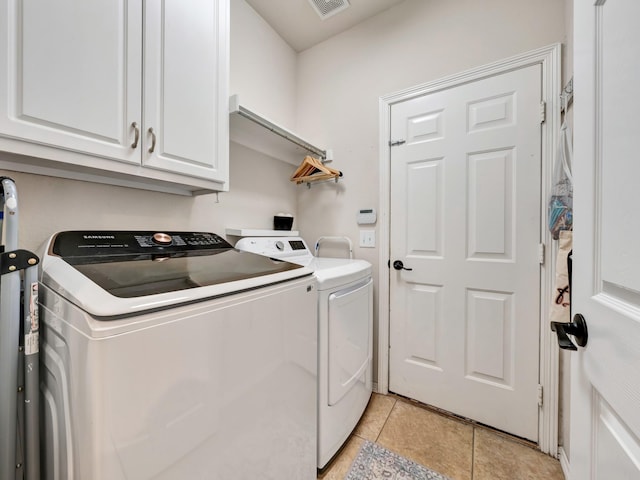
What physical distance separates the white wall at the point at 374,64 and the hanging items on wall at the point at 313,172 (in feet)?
0.41

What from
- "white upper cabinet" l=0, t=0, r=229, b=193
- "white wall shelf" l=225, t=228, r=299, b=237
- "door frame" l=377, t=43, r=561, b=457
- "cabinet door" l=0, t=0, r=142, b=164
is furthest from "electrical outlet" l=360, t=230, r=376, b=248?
"cabinet door" l=0, t=0, r=142, b=164

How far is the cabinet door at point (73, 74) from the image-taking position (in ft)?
2.49

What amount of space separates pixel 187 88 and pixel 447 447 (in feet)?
7.84

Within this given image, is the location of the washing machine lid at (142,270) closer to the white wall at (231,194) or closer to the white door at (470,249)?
the white wall at (231,194)

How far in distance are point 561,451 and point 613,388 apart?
1466mm

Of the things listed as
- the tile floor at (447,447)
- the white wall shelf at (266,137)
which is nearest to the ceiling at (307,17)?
the white wall shelf at (266,137)

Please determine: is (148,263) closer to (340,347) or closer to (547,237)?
(340,347)

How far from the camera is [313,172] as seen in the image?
2105 mm

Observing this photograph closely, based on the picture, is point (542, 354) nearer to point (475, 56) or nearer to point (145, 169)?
point (475, 56)

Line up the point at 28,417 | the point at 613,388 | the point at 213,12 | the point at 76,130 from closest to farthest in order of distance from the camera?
the point at 613,388 < the point at 28,417 < the point at 76,130 < the point at 213,12

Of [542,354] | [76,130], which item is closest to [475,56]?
[542,354]

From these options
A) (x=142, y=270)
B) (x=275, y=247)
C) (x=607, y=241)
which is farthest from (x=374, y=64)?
(x=142, y=270)

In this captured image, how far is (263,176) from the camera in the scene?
208cm

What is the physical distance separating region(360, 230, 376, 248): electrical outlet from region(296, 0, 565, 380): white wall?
0.16 ft
